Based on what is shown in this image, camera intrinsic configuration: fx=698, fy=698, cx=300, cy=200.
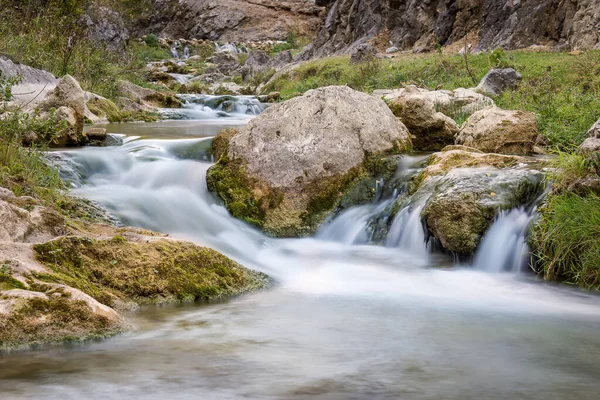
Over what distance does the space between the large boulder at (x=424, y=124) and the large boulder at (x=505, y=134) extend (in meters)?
0.57

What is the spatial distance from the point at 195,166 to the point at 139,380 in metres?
6.04

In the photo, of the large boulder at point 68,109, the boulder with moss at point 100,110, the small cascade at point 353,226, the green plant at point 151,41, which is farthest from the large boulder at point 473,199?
the green plant at point 151,41

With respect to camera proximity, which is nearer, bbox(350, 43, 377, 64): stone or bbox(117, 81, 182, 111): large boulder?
bbox(117, 81, 182, 111): large boulder

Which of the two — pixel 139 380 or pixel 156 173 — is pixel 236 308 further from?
pixel 156 173

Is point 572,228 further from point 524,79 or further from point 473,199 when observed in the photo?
point 524,79

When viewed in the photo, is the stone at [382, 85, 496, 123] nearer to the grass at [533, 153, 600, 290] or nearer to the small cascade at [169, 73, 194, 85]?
the grass at [533, 153, 600, 290]

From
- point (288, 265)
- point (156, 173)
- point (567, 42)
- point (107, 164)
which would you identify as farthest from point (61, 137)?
point (567, 42)

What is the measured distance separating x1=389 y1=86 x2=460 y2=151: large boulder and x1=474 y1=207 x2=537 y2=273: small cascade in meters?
3.91

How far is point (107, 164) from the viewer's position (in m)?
9.59

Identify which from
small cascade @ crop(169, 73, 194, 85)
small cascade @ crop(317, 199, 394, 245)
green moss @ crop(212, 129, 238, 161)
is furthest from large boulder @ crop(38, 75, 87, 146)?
small cascade @ crop(169, 73, 194, 85)

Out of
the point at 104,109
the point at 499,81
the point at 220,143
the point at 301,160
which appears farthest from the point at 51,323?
the point at 499,81

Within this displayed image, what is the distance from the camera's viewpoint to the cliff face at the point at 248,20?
5384cm

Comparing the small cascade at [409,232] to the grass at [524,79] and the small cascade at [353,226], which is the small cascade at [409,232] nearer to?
A: the small cascade at [353,226]

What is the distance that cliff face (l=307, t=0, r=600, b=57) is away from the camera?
21969mm
